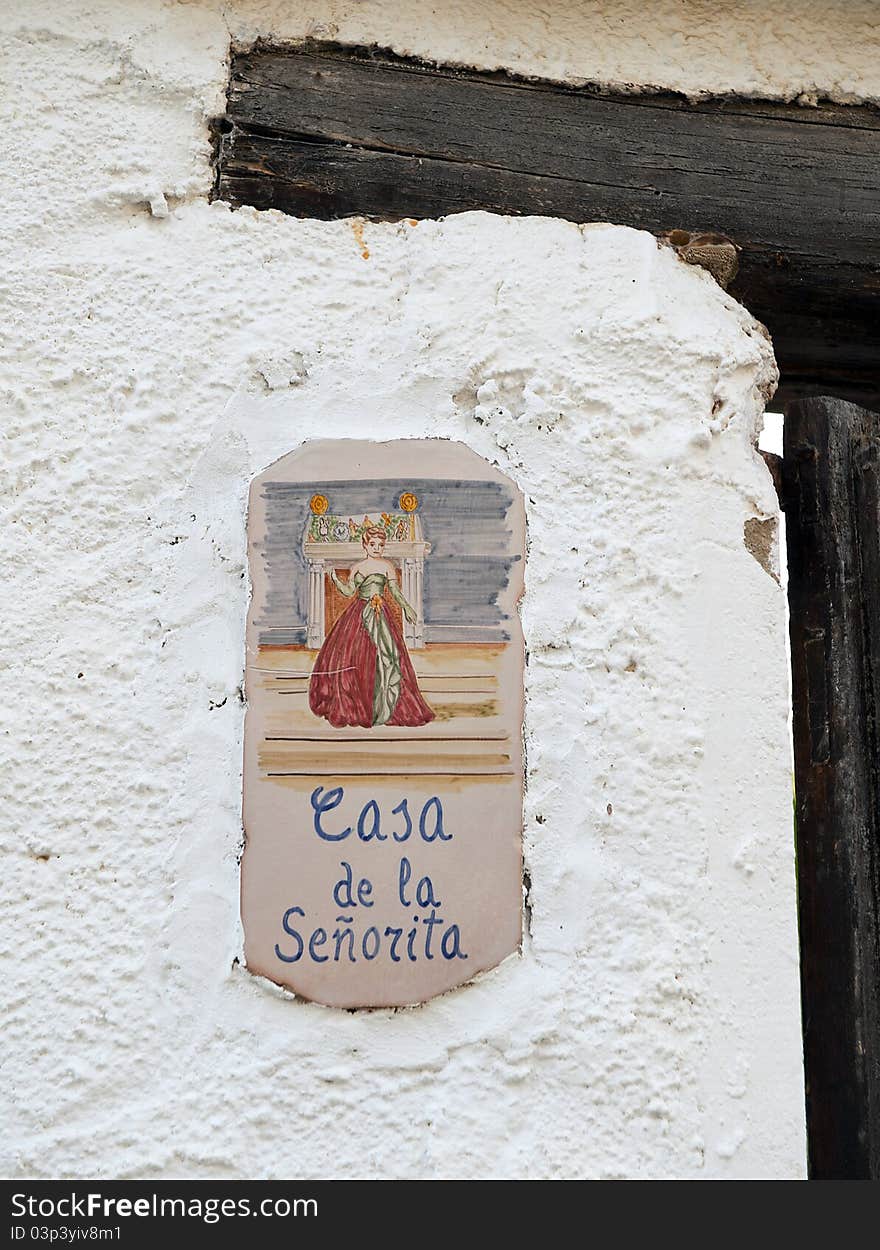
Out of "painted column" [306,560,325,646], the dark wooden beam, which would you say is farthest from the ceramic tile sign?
the dark wooden beam

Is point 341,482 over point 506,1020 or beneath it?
over

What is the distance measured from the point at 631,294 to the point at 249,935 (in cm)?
78

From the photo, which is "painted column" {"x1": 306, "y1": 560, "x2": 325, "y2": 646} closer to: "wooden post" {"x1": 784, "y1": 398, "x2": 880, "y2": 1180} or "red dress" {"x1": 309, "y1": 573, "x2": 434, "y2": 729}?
"red dress" {"x1": 309, "y1": 573, "x2": 434, "y2": 729}

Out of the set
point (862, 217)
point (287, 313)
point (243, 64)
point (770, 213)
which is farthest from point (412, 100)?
point (862, 217)

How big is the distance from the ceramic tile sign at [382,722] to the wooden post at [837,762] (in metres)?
0.40

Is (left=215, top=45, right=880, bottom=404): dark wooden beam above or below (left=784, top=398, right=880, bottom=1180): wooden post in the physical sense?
above

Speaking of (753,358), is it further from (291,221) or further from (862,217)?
(291,221)

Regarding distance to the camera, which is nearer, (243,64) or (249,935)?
(249,935)

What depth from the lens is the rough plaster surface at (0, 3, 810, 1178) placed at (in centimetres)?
104

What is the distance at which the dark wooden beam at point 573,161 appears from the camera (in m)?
1.28

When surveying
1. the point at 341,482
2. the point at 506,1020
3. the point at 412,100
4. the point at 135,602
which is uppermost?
the point at 412,100

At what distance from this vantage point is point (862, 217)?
1.36 metres

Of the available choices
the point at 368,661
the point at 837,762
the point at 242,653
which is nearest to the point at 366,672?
the point at 368,661

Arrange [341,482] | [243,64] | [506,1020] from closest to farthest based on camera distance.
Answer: [506,1020] → [341,482] → [243,64]
